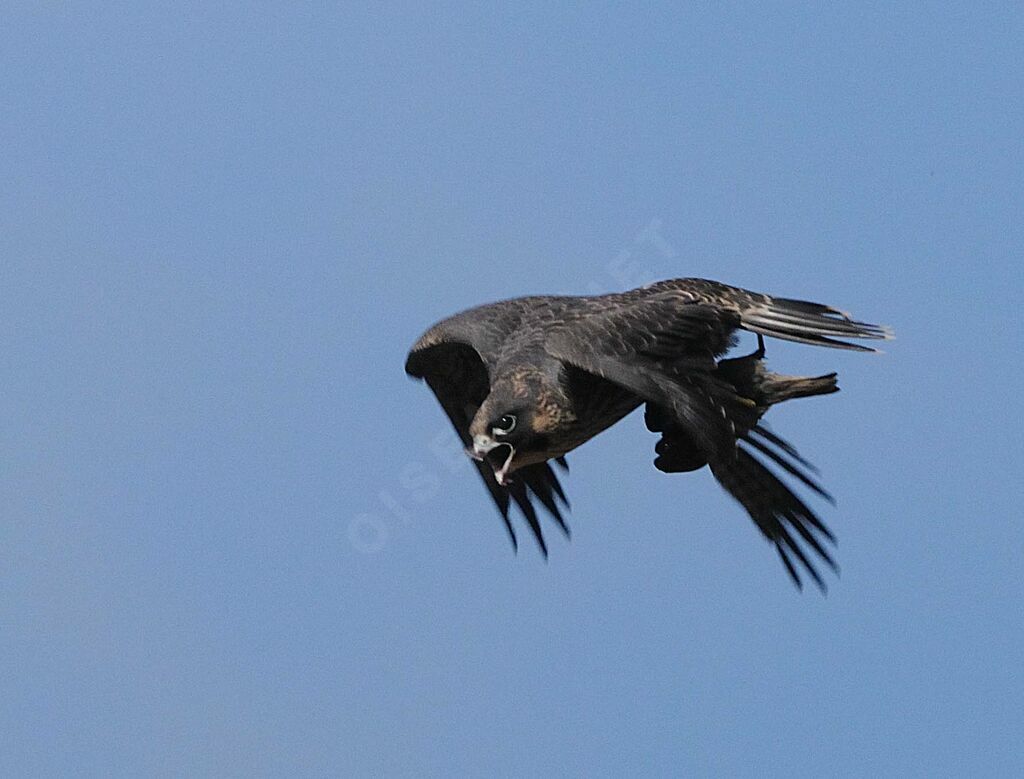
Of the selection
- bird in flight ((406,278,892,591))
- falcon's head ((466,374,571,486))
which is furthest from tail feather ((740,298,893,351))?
falcon's head ((466,374,571,486))

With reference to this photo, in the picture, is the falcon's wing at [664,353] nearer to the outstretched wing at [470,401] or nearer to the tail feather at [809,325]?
the tail feather at [809,325]

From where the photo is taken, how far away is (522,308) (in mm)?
12922

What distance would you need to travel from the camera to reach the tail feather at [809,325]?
12539 millimetres

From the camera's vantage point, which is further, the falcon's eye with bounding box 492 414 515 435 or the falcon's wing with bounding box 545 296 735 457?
the falcon's eye with bounding box 492 414 515 435

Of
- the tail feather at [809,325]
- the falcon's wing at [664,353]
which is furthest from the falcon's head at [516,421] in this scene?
the tail feather at [809,325]

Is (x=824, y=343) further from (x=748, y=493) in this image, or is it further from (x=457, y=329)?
(x=457, y=329)

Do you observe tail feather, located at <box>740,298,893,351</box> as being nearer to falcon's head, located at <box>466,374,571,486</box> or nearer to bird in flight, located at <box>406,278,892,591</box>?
bird in flight, located at <box>406,278,892,591</box>

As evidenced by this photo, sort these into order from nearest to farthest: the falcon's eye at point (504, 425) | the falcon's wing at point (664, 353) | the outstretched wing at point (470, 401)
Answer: the falcon's wing at point (664, 353), the falcon's eye at point (504, 425), the outstretched wing at point (470, 401)

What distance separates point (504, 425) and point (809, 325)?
2.05 meters

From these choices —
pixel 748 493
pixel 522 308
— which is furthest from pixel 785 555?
pixel 522 308

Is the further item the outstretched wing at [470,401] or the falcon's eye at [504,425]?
Answer: the outstretched wing at [470,401]

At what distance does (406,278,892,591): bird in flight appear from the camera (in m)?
11.8

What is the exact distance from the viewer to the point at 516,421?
11.8 meters

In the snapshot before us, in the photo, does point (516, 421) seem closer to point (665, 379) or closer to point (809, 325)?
point (665, 379)
